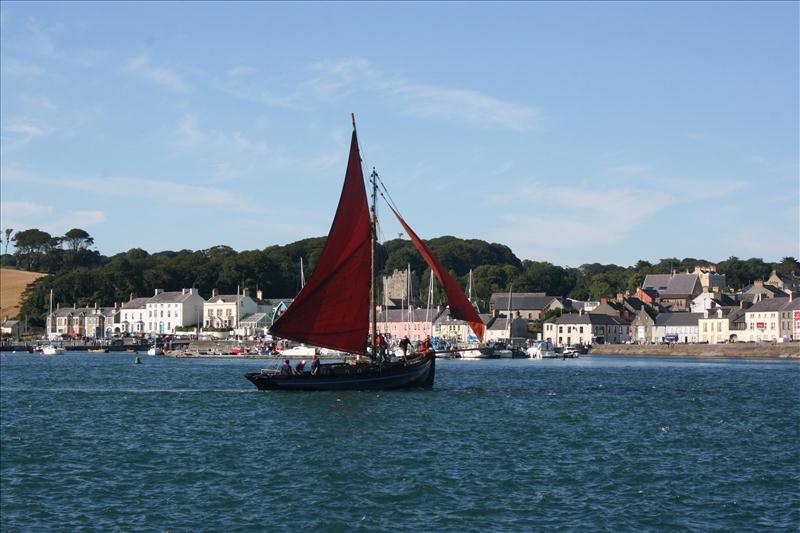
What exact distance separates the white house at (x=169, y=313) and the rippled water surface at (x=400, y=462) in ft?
400

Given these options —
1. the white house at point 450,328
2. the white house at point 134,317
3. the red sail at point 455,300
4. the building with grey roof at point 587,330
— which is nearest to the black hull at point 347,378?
the red sail at point 455,300

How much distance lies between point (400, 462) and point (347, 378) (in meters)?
22.3

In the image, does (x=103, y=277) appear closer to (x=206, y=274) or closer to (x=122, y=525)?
(x=206, y=274)

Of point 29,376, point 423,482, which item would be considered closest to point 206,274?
point 29,376

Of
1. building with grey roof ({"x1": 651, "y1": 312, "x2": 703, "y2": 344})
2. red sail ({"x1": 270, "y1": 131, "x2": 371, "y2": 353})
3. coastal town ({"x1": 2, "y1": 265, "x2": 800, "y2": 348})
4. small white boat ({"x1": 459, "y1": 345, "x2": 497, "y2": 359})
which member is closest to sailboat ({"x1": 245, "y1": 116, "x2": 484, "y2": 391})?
red sail ({"x1": 270, "y1": 131, "x2": 371, "y2": 353})

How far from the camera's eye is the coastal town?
465 ft

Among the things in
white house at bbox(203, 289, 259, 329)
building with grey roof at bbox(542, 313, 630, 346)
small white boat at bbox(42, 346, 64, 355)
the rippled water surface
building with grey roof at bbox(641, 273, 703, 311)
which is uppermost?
building with grey roof at bbox(641, 273, 703, 311)

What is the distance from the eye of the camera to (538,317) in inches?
6959

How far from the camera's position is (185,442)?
1400 inches

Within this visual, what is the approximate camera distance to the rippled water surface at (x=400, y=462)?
2398 cm

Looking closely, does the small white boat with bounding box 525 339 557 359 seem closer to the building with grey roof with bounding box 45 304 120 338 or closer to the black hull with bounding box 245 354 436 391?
the black hull with bounding box 245 354 436 391

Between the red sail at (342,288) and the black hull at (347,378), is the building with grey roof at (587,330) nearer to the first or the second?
the black hull at (347,378)

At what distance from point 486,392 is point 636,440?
2070cm

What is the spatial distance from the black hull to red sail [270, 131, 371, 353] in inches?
51.4
